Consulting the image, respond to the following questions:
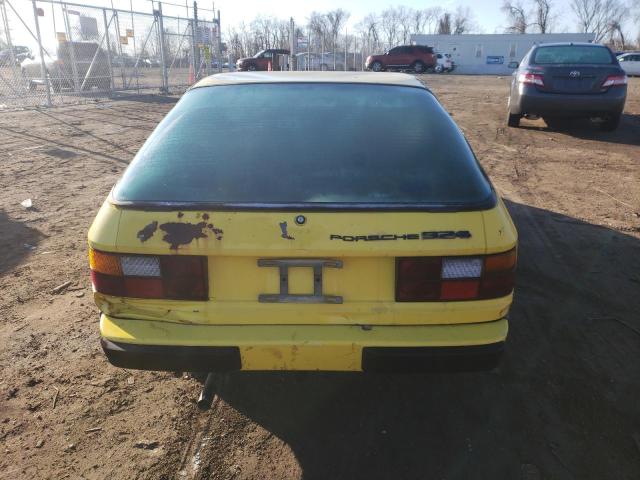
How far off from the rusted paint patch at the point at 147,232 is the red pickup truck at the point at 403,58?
120 ft

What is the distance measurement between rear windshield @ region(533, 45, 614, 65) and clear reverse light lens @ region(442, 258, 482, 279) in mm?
8875

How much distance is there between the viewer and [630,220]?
5301 mm

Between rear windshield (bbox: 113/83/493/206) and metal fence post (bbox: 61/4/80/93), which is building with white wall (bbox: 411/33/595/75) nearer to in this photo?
metal fence post (bbox: 61/4/80/93)

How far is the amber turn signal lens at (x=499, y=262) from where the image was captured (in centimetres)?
211

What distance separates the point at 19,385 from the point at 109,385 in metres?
0.49

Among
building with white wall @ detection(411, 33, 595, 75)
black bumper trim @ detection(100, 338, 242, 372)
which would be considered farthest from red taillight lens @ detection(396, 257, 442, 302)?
building with white wall @ detection(411, 33, 595, 75)

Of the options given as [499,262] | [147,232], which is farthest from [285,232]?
[499,262]

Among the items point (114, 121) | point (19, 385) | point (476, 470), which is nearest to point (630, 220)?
point (476, 470)

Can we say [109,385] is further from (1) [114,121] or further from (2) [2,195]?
(1) [114,121]

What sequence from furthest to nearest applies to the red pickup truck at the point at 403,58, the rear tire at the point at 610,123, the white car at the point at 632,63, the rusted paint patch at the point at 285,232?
the white car at the point at 632,63 → the red pickup truck at the point at 403,58 → the rear tire at the point at 610,123 → the rusted paint patch at the point at 285,232

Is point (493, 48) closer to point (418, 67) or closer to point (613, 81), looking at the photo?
point (418, 67)

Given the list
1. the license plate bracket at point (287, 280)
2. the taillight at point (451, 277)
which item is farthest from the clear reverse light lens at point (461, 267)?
the license plate bracket at point (287, 280)

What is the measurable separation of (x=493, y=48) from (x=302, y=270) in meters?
51.3

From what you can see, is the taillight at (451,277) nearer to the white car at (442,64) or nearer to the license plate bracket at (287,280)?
the license plate bracket at (287,280)
